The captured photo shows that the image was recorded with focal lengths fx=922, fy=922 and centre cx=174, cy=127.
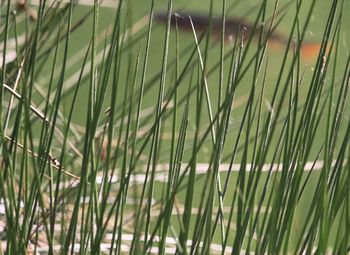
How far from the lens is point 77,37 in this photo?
2.93 meters

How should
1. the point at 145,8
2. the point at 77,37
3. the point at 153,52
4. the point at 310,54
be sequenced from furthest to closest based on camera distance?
the point at 145,8, the point at 77,37, the point at 153,52, the point at 310,54

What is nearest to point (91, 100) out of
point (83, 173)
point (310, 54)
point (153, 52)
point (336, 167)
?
point (83, 173)

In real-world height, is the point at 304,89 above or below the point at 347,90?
above

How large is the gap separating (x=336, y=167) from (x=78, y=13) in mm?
2359

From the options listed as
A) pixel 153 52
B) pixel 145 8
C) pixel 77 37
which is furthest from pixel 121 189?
pixel 145 8

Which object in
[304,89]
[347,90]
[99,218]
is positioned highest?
[304,89]

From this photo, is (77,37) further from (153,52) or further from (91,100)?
(91,100)

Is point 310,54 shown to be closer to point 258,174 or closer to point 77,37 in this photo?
point 77,37

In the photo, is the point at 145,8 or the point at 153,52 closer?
the point at 153,52

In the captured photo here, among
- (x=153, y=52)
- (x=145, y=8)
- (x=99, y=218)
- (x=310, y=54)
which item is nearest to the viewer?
(x=99, y=218)

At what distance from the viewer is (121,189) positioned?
2.50ft

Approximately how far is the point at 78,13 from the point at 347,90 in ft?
7.72

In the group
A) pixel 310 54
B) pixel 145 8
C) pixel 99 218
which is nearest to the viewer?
pixel 99 218

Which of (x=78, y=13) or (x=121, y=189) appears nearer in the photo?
(x=121, y=189)
